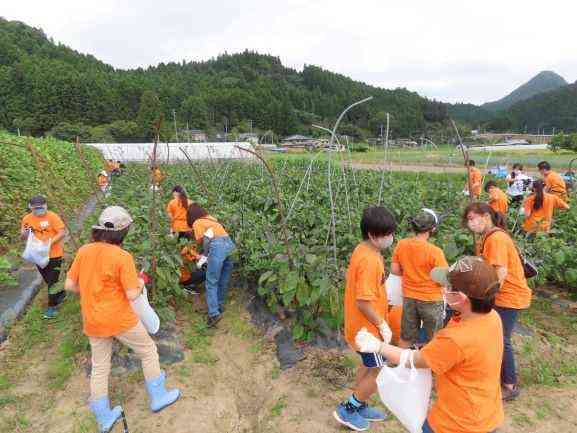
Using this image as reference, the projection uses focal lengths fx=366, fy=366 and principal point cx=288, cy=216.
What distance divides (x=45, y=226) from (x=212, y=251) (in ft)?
6.03

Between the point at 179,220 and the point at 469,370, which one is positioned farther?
the point at 179,220

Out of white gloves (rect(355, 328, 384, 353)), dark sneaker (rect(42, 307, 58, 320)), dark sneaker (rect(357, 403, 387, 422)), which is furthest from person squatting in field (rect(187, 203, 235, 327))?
white gloves (rect(355, 328, 384, 353))

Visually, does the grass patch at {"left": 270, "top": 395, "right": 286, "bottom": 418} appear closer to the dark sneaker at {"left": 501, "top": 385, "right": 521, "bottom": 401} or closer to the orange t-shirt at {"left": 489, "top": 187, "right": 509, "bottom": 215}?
the dark sneaker at {"left": 501, "top": 385, "right": 521, "bottom": 401}

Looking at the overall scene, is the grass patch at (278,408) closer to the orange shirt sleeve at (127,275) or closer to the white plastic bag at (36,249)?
the orange shirt sleeve at (127,275)

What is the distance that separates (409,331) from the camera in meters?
2.88

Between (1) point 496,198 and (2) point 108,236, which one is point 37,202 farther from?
(1) point 496,198

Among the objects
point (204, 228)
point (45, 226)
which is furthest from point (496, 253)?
point (45, 226)

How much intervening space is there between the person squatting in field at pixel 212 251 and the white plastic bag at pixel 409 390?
229 cm

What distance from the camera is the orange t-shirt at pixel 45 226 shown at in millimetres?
3891

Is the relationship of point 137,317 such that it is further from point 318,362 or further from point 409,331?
point 409,331

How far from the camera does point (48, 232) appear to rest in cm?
394

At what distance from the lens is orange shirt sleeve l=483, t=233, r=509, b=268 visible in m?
2.41

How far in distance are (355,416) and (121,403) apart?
1.76 m

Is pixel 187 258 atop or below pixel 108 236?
below
